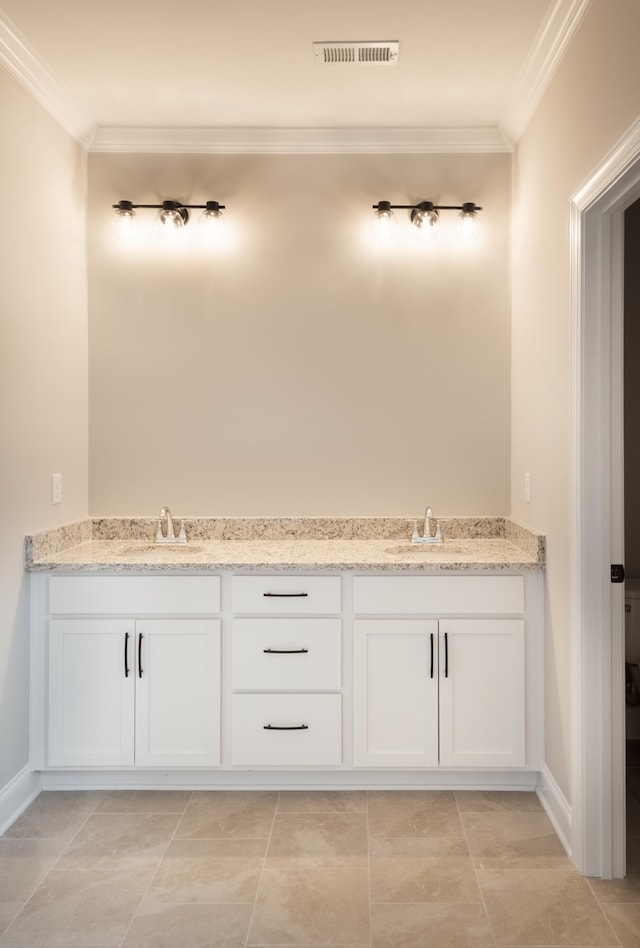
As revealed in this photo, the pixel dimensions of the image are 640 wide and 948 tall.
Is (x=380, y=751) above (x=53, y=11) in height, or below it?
below

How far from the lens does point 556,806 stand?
7.76 feet

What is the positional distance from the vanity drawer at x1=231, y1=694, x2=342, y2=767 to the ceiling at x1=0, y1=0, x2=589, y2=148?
2295mm

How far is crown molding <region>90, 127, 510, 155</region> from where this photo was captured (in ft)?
9.93

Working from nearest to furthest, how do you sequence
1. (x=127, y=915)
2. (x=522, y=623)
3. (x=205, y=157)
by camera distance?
(x=127, y=915), (x=522, y=623), (x=205, y=157)

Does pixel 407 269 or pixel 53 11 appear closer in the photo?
pixel 53 11

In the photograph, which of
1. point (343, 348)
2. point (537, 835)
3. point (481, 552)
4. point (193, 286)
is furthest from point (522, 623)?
point (193, 286)

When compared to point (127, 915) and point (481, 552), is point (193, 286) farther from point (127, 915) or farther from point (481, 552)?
point (127, 915)

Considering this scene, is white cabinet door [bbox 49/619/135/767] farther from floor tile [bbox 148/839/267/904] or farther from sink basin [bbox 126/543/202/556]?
floor tile [bbox 148/839/267/904]

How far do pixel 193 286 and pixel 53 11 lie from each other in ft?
3.66

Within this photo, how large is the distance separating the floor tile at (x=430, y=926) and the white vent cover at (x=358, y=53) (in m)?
2.70

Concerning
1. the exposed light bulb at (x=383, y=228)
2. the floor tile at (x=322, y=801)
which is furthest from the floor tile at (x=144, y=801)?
the exposed light bulb at (x=383, y=228)

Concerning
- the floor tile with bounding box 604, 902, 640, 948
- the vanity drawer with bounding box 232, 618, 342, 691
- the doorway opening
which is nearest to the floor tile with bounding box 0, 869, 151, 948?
the vanity drawer with bounding box 232, 618, 342, 691

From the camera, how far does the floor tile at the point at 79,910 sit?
1.82 meters

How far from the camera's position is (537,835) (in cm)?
231
